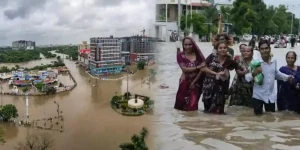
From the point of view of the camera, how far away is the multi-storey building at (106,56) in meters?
20.7

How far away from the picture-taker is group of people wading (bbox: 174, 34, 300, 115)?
1.73m

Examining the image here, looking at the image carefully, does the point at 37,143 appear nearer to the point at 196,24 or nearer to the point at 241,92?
the point at 196,24

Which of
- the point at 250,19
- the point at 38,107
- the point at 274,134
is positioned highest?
the point at 250,19

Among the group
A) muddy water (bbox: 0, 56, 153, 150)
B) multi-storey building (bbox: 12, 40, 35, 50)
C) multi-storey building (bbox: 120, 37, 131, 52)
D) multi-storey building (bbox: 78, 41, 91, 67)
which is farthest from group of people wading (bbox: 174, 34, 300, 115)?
multi-storey building (bbox: 12, 40, 35, 50)

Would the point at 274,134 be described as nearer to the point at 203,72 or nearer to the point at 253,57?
the point at 203,72

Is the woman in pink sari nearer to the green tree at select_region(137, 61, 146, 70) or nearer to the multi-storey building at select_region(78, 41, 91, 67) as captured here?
the green tree at select_region(137, 61, 146, 70)

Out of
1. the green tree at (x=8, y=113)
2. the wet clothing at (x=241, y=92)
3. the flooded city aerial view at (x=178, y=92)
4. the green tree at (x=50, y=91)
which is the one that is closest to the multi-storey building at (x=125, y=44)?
the flooded city aerial view at (x=178, y=92)

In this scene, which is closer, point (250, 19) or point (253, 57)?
point (253, 57)

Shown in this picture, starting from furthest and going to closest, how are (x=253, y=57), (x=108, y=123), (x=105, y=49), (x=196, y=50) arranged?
1. (x=105, y=49)
2. (x=108, y=123)
3. (x=253, y=57)
4. (x=196, y=50)

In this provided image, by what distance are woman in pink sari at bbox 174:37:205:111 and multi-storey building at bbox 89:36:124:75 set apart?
1875cm

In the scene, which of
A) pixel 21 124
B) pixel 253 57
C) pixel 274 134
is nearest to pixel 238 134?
pixel 274 134

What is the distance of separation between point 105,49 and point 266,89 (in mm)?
20044

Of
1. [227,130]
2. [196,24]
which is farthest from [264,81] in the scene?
[196,24]

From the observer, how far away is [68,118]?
11.1m
